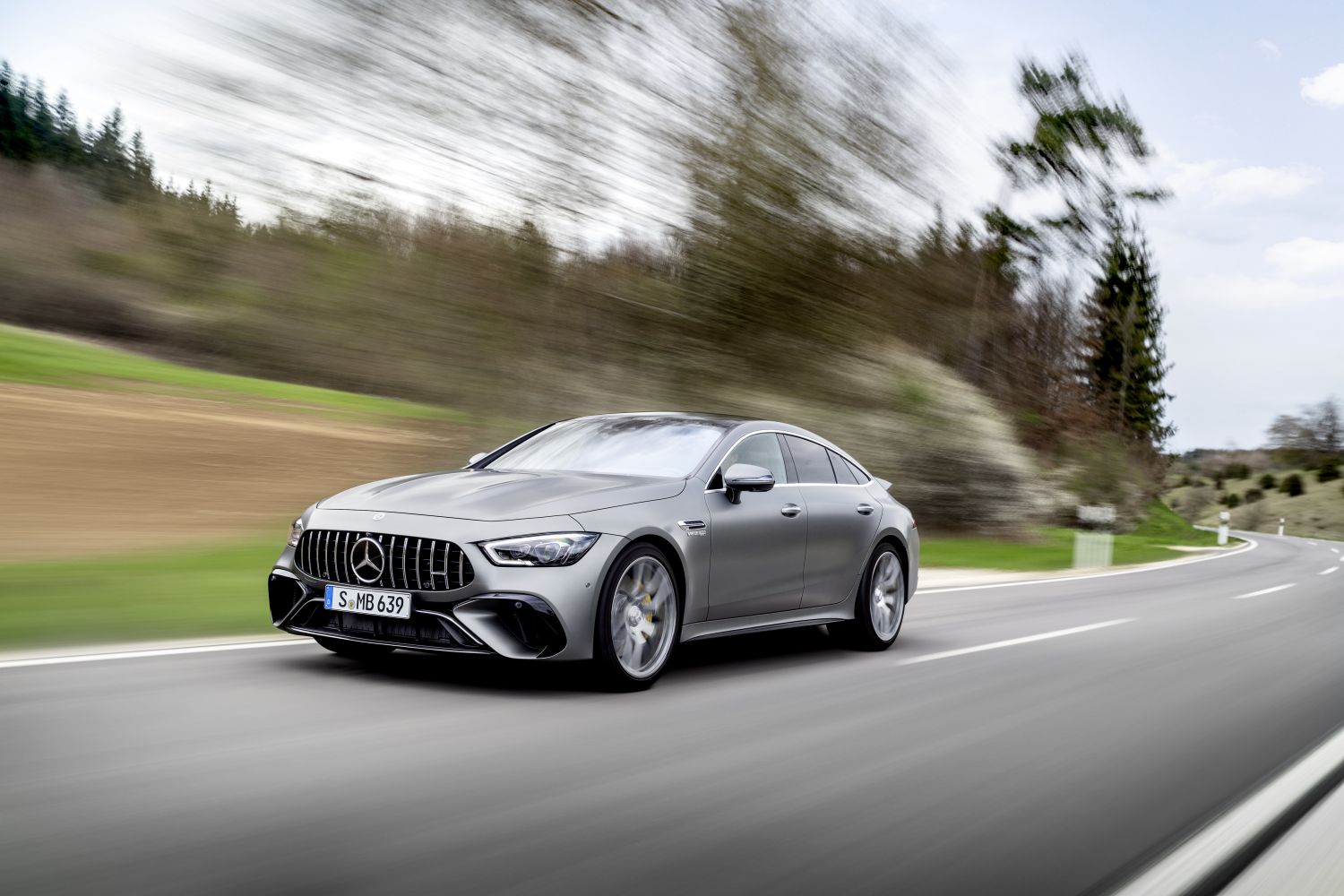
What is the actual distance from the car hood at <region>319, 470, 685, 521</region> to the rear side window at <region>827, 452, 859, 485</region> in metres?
1.95

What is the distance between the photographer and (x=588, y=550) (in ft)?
20.3

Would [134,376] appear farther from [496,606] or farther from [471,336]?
[496,606]

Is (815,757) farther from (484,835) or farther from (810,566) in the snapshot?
(810,566)

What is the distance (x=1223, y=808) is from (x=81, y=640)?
20.1ft

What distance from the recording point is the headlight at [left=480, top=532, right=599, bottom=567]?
239 inches

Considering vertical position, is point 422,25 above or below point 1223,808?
above

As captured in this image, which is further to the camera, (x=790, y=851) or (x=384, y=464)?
(x=384, y=464)

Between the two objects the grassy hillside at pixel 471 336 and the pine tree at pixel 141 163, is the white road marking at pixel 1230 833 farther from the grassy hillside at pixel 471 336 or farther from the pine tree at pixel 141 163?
the pine tree at pixel 141 163

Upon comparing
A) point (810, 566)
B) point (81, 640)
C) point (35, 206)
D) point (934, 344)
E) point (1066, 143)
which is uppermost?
point (1066, 143)

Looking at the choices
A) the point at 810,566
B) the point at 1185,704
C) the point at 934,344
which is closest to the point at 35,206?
the point at 934,344

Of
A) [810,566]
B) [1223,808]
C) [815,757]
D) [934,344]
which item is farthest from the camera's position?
[934,344]

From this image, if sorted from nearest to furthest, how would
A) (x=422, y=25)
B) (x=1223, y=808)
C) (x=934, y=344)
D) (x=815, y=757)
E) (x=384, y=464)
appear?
(x=1223, y=808) → (x=815, y=757) → (x=422, y=25) → (x=384, y=464) → (x=934, y=344)

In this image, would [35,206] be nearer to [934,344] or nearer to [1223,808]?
[934,344]

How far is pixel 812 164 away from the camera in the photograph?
810 inches
